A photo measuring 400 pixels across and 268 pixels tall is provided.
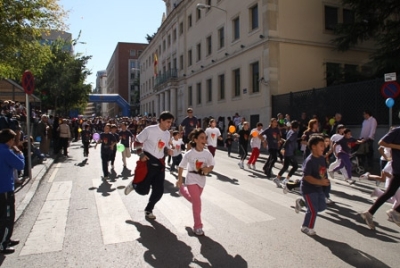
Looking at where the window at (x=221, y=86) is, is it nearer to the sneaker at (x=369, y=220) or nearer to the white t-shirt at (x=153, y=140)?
the white t-shirt at (x=153, y=140)

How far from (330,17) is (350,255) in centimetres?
2268

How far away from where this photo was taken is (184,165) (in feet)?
18.0

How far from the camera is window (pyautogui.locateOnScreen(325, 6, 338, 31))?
2391 cm

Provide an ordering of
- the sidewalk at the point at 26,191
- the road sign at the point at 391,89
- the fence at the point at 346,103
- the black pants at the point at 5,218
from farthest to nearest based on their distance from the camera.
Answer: the fence at the point at 346,103, the road sign at the point at 391,89, the sidewalk at the point at 26,191, the black pants at the point at 5,218

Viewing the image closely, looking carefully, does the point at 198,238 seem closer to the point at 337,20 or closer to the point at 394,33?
the point at 394,33

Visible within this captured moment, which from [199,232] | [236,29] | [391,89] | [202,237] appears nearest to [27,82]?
[199,232]

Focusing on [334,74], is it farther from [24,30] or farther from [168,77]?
[168,77]

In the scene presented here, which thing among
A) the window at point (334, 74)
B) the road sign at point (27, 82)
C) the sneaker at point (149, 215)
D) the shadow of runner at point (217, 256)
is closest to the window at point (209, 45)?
the window at point (334, 74)

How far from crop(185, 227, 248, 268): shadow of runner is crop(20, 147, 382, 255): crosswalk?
2.28 feet

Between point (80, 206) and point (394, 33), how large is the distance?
55.4 ft

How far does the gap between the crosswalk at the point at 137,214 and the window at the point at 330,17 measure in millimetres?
17692

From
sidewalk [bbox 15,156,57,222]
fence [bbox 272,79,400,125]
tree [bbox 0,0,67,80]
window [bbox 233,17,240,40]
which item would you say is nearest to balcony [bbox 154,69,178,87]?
window [bbox 233,17,240,40]

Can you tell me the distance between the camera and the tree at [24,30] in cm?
1193

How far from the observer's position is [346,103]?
1659 centimetres
